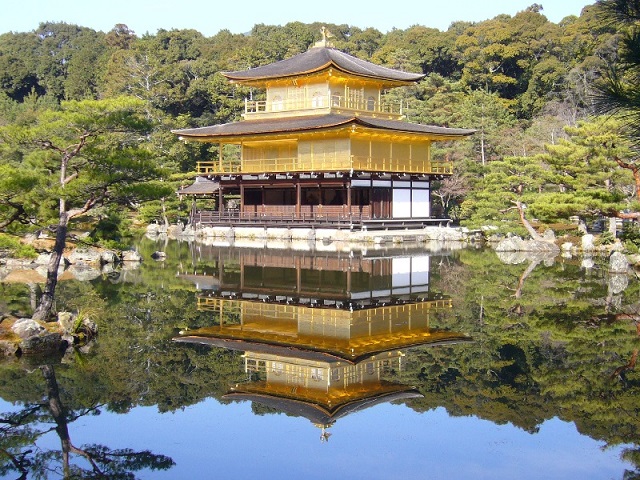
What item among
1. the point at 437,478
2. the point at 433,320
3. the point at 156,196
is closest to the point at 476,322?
the point at 433,320

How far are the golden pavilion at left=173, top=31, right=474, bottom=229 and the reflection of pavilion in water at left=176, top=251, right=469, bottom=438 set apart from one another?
39.9ft

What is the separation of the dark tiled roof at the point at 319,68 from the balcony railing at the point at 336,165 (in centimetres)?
429

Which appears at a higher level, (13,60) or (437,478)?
(13,60)

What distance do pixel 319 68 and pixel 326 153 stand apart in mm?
4132

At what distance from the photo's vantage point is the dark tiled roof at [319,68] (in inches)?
1443

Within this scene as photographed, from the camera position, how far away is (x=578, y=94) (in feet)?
168

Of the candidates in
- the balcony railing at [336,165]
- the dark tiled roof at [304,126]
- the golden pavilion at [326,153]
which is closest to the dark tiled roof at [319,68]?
the golden pavilion at [326,153]

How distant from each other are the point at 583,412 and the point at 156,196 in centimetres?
805

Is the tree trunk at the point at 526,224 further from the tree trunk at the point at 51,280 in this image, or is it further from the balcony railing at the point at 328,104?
the tree trunk at the point at 51,280

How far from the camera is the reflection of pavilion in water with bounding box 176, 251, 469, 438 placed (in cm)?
948

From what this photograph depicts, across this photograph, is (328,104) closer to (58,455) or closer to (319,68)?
(319,68)

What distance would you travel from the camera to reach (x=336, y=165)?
34.8m

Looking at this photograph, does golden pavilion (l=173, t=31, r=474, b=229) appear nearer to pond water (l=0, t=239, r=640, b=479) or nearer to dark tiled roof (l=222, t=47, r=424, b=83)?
dark tiled roof (l=222, t=47, r=424, b=83)

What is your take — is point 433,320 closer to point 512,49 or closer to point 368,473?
point 368,473
